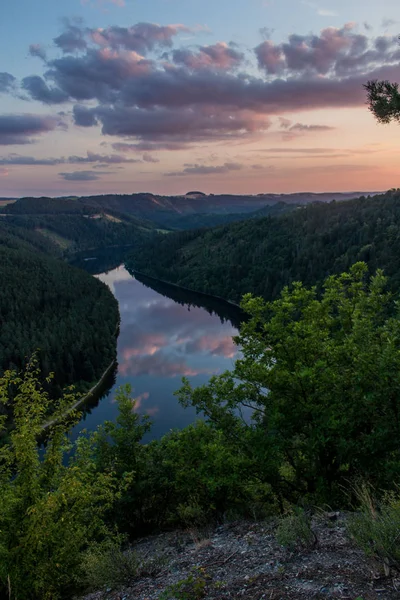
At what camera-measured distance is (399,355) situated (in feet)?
44.7

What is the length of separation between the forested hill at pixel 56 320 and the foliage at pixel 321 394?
69.4 metres

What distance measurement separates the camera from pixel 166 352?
11519 centimetres

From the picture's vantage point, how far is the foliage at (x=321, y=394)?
1462 centimetres

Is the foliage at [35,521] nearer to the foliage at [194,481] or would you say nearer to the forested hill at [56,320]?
the foliage at [194,481]

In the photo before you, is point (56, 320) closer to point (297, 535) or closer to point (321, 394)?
point (321, 394)

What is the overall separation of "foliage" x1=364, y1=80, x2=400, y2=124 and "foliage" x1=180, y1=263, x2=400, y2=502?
24.0ft

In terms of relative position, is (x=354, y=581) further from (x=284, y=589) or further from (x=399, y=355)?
(x=399, y=355)

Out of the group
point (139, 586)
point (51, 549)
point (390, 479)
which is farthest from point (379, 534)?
point (51, 549)

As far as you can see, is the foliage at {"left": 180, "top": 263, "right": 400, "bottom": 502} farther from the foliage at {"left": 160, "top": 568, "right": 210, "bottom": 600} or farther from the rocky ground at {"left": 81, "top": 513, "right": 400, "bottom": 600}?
the foliage at {"left": 160, "top": 568, "right": 210, "bottom": 600}

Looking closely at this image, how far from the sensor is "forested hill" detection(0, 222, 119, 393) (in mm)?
99750

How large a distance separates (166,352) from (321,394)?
100 meters

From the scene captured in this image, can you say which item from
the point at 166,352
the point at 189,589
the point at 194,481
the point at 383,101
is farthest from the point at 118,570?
the point at 166,352

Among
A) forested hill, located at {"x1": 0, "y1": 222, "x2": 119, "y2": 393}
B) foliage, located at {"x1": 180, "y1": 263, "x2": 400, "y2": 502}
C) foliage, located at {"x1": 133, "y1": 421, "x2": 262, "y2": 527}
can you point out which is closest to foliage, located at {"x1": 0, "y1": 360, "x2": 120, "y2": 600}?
foliage, located at {"x1": 133, "y1": 421, "x2": 262, "y2": 527}

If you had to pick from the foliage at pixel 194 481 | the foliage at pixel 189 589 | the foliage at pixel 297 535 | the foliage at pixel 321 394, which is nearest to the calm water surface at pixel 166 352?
the foliage at pixel 194 481
